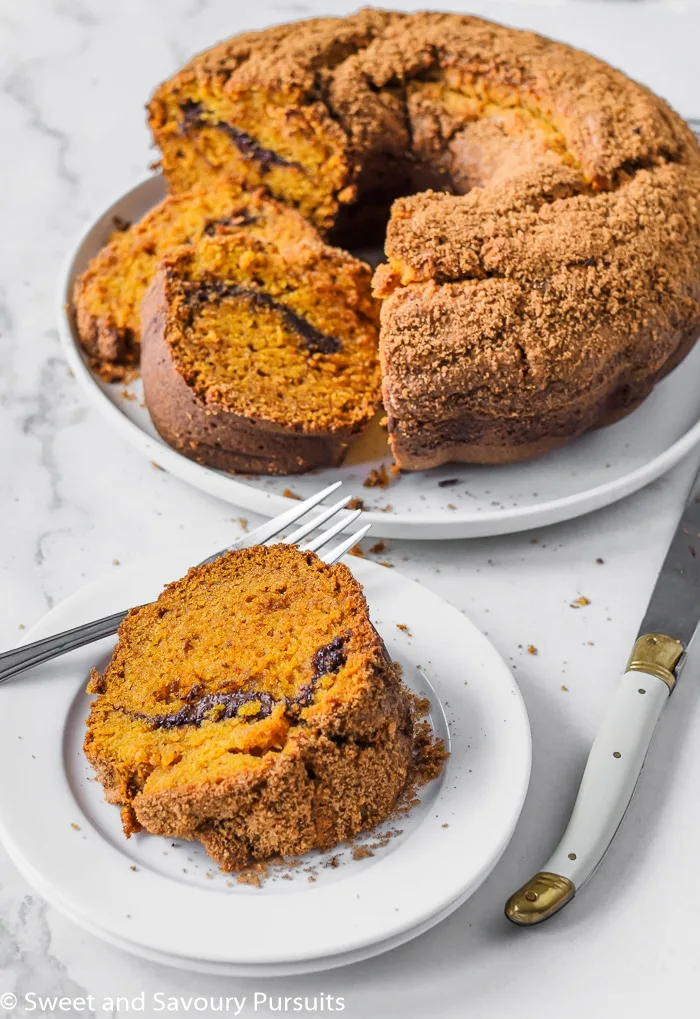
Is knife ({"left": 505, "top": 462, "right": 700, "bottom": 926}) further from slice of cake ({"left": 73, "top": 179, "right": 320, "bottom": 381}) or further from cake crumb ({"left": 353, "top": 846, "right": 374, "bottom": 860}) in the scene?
slice of cake ({"left": 73, "top": 179, "right": 320, "bottom": 381})

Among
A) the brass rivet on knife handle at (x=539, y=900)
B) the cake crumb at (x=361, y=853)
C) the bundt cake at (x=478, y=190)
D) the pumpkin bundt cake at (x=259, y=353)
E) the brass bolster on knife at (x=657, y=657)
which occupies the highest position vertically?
the bundt cake at (x=478, y=190)

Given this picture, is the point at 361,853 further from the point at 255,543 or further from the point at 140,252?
the point at 140,252

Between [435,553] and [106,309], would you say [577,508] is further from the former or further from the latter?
[106,309]

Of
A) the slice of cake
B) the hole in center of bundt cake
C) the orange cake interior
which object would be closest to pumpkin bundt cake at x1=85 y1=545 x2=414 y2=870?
the orange cake interior

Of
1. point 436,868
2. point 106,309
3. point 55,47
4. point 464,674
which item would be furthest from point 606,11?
point 436,868

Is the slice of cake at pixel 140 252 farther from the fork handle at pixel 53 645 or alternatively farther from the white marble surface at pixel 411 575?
the fork handle at pixel 53 645

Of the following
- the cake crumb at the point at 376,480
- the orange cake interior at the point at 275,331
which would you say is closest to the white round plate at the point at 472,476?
the cake crumb at the point at 376,480

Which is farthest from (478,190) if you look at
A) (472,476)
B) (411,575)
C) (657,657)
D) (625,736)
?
(625,736)
